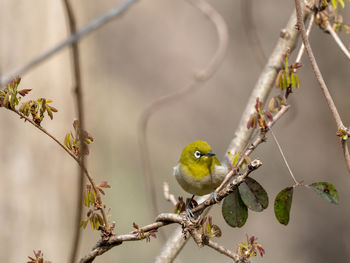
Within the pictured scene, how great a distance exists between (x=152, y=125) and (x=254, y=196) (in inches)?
231

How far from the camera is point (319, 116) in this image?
4.65 meters

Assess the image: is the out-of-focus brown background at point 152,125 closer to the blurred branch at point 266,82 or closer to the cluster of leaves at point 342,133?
the blurred branch at point 266,82

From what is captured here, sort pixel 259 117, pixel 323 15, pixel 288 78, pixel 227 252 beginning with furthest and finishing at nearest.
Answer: pixel 323 15 → pixel 288 78 → pixel 259 117 → pixel 227 252

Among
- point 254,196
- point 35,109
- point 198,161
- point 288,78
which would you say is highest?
point 198,161

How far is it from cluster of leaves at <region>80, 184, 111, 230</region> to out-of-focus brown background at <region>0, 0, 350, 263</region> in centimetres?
166

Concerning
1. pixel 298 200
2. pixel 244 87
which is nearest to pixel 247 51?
pixel 244 87

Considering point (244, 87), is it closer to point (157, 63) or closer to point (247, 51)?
point (247, 51)

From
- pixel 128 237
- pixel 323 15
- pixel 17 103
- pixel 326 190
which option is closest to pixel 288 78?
pixel 326 190

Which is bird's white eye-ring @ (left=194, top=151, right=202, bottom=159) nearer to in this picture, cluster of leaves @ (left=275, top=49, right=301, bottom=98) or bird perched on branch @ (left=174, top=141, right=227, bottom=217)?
bird perched on branch @ (left=174, top=141, right=227, bottom=217)

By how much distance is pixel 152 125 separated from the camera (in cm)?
717

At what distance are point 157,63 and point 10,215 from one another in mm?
3773

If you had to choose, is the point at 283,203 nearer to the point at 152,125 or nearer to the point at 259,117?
the point at 259,117

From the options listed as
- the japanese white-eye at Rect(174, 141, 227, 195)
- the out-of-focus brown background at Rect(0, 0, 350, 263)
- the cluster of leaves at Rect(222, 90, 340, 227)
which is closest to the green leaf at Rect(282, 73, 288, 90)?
the cluster of leaves at Rect(222, 90, 340, 227)

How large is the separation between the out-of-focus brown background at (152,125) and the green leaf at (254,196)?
144 cm
